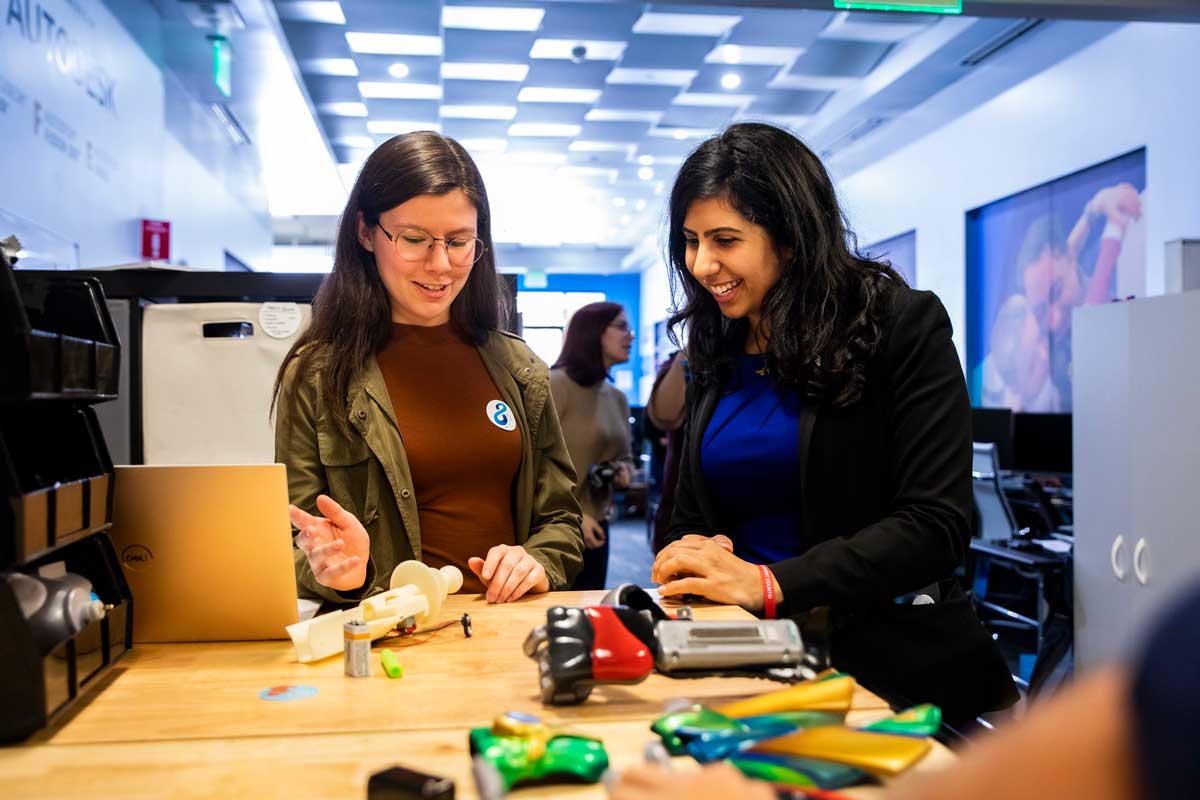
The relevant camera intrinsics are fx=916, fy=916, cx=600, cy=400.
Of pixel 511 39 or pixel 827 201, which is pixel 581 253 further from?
pixel 827 201

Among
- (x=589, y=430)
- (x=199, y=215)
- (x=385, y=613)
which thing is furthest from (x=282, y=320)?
(x=199, y=215)

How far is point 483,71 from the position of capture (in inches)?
295

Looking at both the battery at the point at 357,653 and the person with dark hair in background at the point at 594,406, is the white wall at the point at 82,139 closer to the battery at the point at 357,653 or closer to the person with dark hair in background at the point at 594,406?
the person with dark hair in background at the point at 594,406

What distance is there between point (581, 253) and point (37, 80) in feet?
42.8

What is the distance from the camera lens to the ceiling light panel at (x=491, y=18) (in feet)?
20.4

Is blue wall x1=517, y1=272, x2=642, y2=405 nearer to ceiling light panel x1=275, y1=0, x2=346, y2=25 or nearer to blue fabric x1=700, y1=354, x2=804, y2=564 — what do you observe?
ceiling light panel x1=275, y1=0, x2=346, y2=25

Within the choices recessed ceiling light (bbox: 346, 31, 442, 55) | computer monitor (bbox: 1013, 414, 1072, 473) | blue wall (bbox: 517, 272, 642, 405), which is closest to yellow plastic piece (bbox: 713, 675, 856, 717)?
computer monitor (bbox: 1013, 414, 1072, 473)

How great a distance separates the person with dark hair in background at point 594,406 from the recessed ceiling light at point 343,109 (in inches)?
203

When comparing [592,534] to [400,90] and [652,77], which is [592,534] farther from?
[400,90]

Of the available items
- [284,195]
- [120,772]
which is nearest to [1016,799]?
[120,772]

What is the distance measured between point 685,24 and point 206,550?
19.8 feet

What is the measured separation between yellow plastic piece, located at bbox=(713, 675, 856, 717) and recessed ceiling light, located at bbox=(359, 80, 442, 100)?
7.77 m

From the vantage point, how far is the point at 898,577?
1343 mm

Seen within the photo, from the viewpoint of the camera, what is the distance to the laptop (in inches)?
45.8
